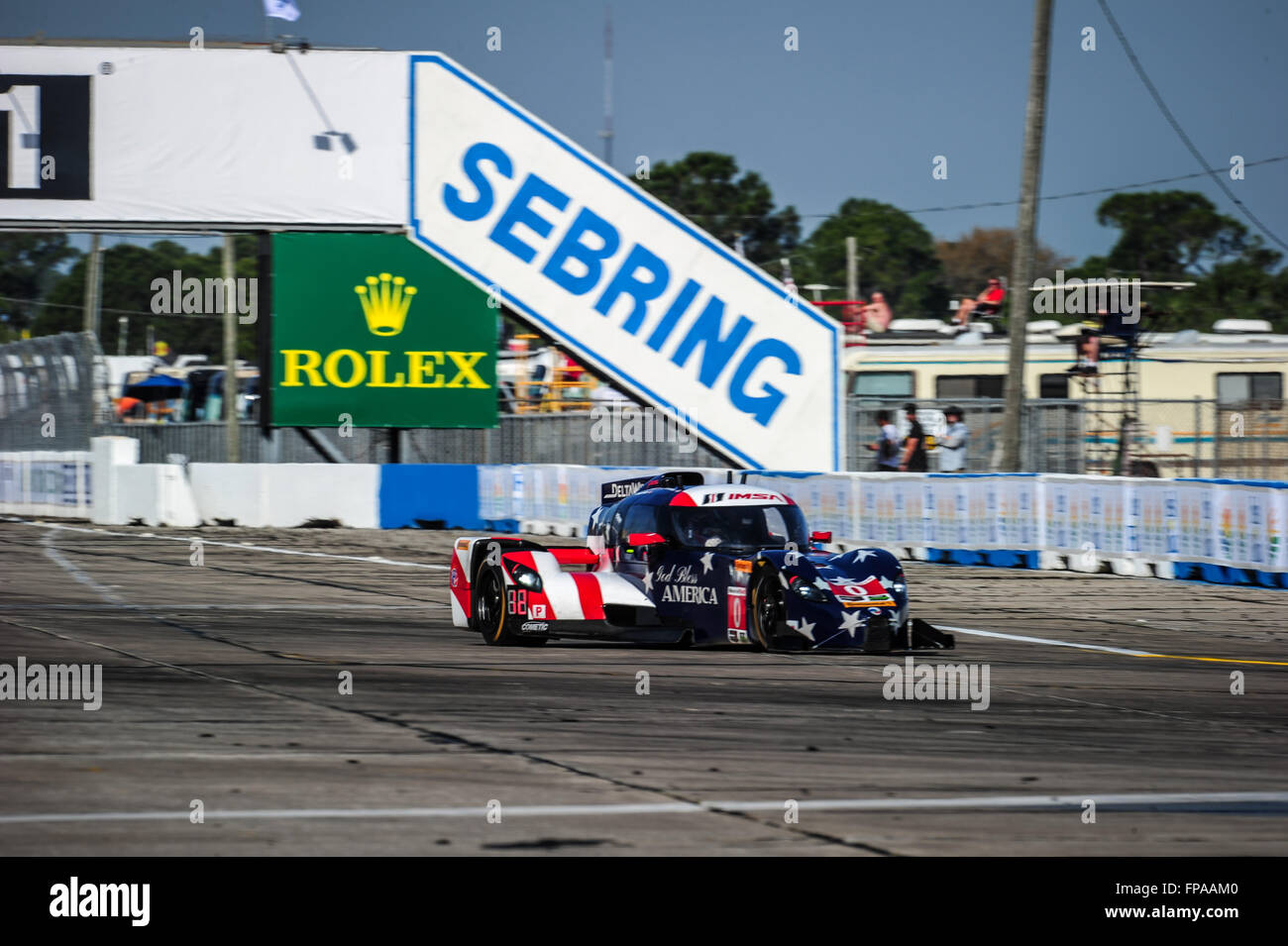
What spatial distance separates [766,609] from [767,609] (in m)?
0.01

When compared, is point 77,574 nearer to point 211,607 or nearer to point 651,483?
point 211,607

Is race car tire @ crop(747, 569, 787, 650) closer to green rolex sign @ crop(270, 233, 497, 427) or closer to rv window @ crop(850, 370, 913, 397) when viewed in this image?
green rolex sign @ crop(270, 233, 497, 427)

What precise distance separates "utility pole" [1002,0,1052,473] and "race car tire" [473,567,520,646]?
11.4 meters

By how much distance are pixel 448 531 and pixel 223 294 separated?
651 centimetres

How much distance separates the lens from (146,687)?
10.6 meters

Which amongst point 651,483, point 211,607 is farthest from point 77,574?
point 651,483

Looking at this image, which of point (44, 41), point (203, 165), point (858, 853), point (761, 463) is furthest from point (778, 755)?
point (44, 41)

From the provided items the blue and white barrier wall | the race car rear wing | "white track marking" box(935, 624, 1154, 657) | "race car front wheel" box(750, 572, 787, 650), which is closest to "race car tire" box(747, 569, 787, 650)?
"race car front wheel" box(750, 572, 787, 650)

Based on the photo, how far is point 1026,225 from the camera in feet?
78.3

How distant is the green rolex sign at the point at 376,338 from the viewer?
105ft

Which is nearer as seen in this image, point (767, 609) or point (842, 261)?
point (767, 609)

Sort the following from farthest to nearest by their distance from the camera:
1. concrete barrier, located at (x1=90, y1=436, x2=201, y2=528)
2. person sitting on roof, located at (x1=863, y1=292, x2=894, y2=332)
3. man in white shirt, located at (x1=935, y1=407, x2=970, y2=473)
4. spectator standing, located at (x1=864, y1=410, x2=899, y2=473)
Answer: person sitting on roof, located at (x1=863, y1=292, x2=894, y2=332), concrete barrier, located at (x1=90, y1=436, x2=201, y2=528), spectator standing, located at (x1=864, y1=410, x2=899, y2=473), man in white shirt, located at (x1=935, y1=407, x2=970, y2=473)

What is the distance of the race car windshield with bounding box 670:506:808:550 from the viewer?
13.6 m
